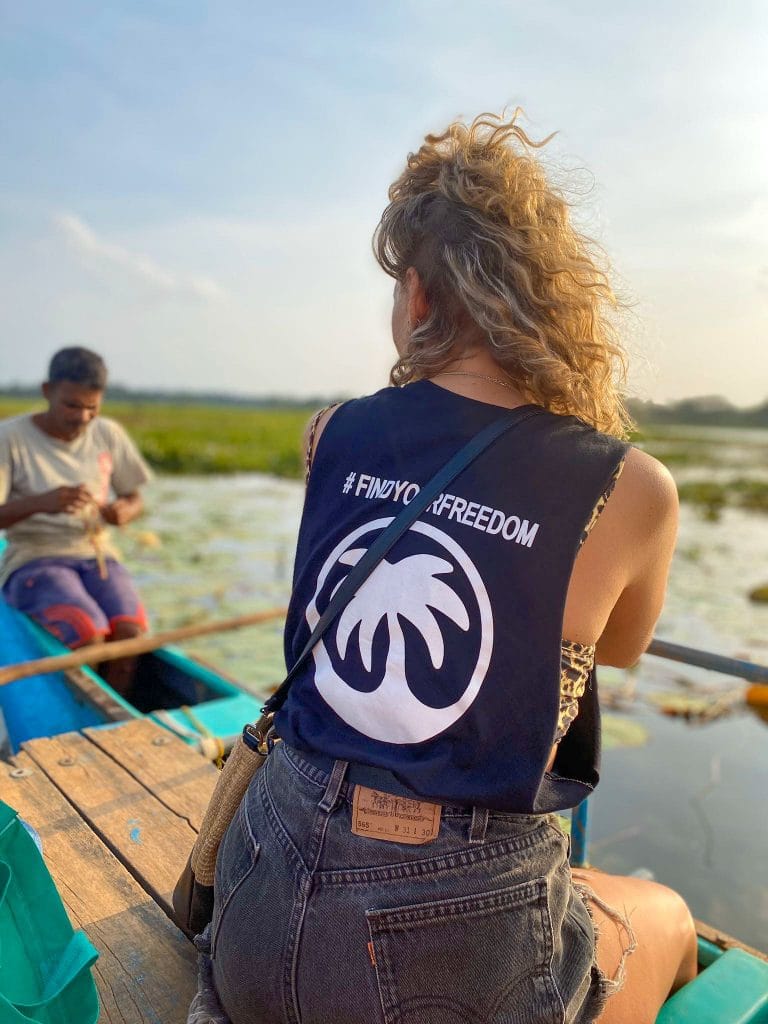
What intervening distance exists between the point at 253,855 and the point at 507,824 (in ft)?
1.20

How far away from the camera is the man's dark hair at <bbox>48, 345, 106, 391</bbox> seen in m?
3.63

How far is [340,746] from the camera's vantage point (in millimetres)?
1073

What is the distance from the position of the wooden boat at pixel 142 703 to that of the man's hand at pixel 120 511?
0.60 metres

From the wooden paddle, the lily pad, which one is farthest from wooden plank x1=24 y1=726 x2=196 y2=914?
the lily pad

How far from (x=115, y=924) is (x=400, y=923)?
0.89 metres

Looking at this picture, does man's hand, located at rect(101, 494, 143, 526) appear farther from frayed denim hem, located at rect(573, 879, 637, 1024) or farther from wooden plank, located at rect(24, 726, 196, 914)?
frayed denim hem, located at rect(573, 879, 637, 1024)

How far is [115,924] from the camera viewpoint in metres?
1.63

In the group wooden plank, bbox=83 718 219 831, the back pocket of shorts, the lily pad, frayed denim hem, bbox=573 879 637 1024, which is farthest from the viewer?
the lily pad

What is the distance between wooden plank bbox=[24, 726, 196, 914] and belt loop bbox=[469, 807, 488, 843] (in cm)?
94

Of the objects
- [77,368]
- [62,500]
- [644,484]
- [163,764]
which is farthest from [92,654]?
[644,484]

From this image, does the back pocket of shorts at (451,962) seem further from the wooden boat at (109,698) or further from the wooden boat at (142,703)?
the wooden boat at (109,698)

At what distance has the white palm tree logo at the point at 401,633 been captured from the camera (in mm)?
1031

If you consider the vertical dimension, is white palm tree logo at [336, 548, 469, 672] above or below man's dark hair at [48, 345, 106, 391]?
below

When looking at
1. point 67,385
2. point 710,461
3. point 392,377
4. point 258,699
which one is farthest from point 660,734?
point 710,461
